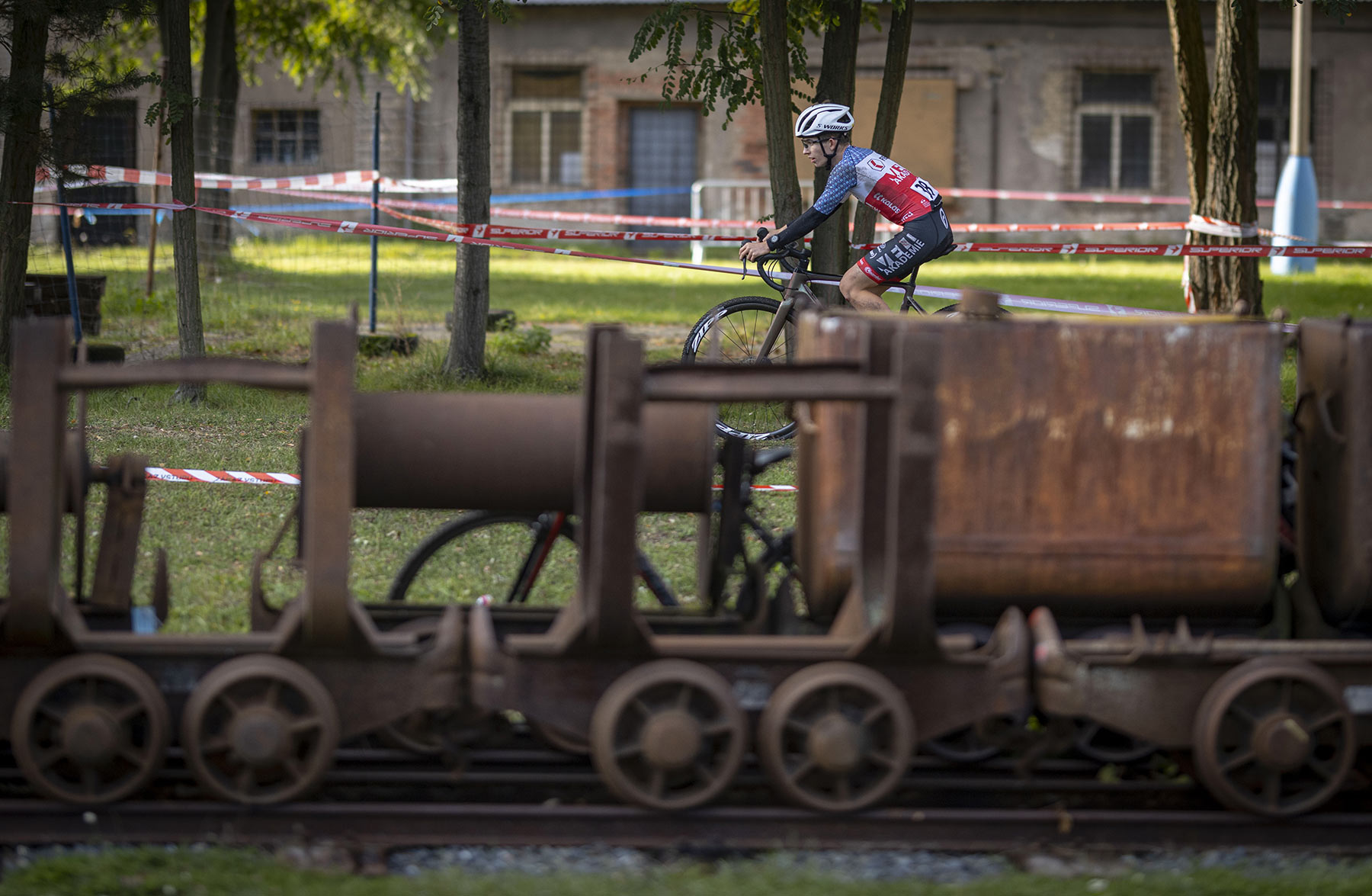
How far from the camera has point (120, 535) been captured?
4.46 meters

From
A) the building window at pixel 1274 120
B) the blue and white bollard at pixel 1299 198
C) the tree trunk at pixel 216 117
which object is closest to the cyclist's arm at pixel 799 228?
the tree trunk at pixel 216 117

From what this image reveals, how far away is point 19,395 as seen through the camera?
3775 mm

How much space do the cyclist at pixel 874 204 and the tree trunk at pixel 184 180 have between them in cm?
404

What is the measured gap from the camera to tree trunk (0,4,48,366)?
10477 millimetres

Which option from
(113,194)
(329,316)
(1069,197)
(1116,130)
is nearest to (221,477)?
(329,316)

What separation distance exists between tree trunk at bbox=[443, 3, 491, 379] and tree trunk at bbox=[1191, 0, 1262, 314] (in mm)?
6207

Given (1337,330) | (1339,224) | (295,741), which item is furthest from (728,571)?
(1339,224)

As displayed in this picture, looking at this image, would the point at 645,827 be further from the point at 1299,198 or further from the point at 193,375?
the point at 1299,198

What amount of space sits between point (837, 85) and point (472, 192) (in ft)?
9.27

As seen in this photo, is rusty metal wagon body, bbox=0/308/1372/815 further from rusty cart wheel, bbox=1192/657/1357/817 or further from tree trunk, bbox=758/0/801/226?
tree trunk, bbox=758/0/801/226

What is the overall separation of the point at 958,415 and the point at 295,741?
191cm

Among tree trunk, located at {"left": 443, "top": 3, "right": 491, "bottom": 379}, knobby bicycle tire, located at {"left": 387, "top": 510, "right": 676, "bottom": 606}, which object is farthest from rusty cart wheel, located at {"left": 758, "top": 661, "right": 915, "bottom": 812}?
tree trunk, located at {"left": 443, "top": 3, "right": 491, "bottom": 379}

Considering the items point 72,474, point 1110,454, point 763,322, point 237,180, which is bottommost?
point 72,474

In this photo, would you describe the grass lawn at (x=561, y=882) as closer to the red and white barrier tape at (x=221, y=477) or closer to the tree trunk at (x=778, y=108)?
the red and white barrier tape at (x=221, y=477)
